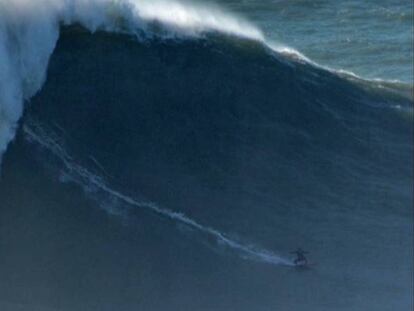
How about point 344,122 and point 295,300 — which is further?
point 344,122

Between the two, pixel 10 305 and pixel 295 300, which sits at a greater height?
pixel 295 300

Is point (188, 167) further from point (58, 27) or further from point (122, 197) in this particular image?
point (58, 27)

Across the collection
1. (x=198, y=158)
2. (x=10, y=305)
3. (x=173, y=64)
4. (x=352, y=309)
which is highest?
(x=173, y=64)

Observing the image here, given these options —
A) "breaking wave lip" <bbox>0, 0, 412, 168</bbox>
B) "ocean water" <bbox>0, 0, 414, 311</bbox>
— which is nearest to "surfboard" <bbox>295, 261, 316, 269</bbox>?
"ocean water" <bbox>0, 0, 414, 311</bbox>

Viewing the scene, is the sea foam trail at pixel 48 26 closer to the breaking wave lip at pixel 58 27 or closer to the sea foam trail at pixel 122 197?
the breaking wave lip at pixel 58 27

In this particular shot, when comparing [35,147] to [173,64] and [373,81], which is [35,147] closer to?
[173,64]

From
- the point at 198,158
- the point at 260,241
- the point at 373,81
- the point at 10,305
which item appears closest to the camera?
the point at 10,305

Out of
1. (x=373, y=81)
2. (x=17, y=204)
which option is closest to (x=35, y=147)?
(x=17, y=204)

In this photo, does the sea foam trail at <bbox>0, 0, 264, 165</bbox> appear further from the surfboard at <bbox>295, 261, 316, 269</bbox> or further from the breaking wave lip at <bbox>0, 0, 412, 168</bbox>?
the surfboard at <bbox>295, 261, 316, 269</bbox>
